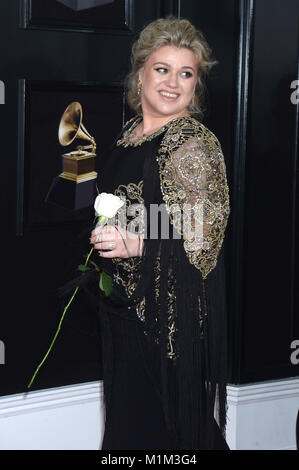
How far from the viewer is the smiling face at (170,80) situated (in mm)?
2766

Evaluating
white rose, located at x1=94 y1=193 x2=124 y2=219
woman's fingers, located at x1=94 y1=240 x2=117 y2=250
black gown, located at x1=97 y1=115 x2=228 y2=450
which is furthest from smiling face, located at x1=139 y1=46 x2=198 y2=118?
woman's fingers, located at x1=94 y1=240 x2=117 y2=250

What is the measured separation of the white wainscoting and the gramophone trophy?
35.0 inches

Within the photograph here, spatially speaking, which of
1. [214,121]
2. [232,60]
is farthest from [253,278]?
[232,60]

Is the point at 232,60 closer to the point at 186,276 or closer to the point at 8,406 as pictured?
the point at 186,276

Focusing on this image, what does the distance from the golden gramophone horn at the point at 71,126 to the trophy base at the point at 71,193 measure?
0.60ft

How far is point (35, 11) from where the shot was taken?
3453mm

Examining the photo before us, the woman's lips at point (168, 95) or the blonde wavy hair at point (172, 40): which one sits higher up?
the blonde wavy hair at point (172, 40)

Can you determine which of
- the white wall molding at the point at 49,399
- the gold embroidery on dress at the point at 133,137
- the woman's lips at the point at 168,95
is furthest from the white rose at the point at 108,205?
the white wall molding at the point at 49,399

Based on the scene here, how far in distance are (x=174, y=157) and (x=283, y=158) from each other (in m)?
1.25

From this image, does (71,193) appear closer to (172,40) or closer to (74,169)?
(74,169)

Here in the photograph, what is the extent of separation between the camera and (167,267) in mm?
2650

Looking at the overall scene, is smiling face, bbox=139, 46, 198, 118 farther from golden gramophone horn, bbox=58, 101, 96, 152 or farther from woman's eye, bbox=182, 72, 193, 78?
golden gramophone horn, bbox=58, 101, 96, 152

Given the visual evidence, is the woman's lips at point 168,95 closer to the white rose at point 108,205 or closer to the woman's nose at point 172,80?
the woman's nose at point 172,80

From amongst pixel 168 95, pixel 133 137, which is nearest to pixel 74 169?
pixel 133 137
